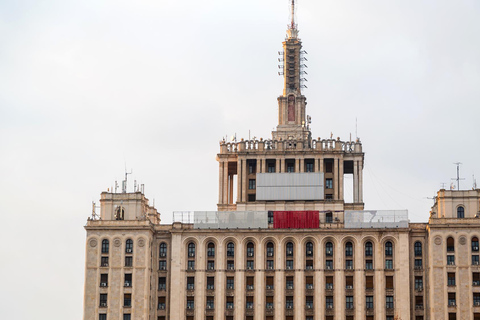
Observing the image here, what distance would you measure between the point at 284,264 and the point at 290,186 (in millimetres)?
15136

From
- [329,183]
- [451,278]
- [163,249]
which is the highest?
[329,183]

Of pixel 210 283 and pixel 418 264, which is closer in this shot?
pixel 418 264

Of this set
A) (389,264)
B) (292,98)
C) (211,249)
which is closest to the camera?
(389,264)

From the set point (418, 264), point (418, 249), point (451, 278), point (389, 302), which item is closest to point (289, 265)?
point (389, 302)

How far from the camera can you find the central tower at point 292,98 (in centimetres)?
19112

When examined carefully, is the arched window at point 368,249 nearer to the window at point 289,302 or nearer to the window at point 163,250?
the window at point 289,302

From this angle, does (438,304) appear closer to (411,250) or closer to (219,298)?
(411,250)

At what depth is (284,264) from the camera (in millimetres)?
173125

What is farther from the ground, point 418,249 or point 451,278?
point 418,249

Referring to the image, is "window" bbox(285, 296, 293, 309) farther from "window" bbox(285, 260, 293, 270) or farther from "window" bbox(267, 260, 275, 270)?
"window" bbox(267, 260, 275, 270)

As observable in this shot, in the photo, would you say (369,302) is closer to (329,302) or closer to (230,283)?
(329,302)

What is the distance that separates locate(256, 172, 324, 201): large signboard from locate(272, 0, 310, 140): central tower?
29.7ft

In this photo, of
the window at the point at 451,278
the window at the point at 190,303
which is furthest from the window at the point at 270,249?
the window at the point at 451,278

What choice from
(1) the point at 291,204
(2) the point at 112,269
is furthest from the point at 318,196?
(2) the point at 112,269
